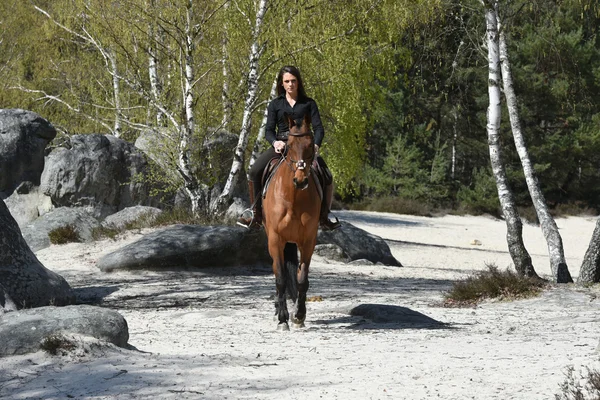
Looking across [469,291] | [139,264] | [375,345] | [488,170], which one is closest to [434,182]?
[488,170]

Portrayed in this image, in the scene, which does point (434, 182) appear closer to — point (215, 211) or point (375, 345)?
point (215, 211)

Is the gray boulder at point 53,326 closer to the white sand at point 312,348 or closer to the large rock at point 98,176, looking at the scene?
the white sand at point 312,348

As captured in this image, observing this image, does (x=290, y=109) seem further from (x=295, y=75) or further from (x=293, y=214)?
(x=293, y=214)

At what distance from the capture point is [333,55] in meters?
21.4

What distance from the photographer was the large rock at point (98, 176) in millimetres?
24344

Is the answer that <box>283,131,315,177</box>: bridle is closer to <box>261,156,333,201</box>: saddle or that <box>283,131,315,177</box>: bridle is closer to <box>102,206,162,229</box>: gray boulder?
<box>261,156,333,201</box>: saddle

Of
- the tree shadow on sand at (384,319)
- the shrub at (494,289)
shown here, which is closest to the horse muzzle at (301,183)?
the tree shadow on sand at (384,319)

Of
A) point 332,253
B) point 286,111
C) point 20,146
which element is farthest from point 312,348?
point 20,146

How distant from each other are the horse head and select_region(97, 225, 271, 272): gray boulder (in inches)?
327

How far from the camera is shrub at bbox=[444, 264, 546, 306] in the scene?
13.1m

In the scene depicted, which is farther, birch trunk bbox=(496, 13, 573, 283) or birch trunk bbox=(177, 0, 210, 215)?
birch trunk bbox=(177, 0, 210, 215)

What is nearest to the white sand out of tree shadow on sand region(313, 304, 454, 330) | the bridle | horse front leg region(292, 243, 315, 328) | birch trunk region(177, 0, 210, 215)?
tree shadow on sand region(313, 304, 454, 330)

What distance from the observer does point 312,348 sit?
8.47 m

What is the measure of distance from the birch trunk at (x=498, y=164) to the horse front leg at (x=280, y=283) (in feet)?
18.5
